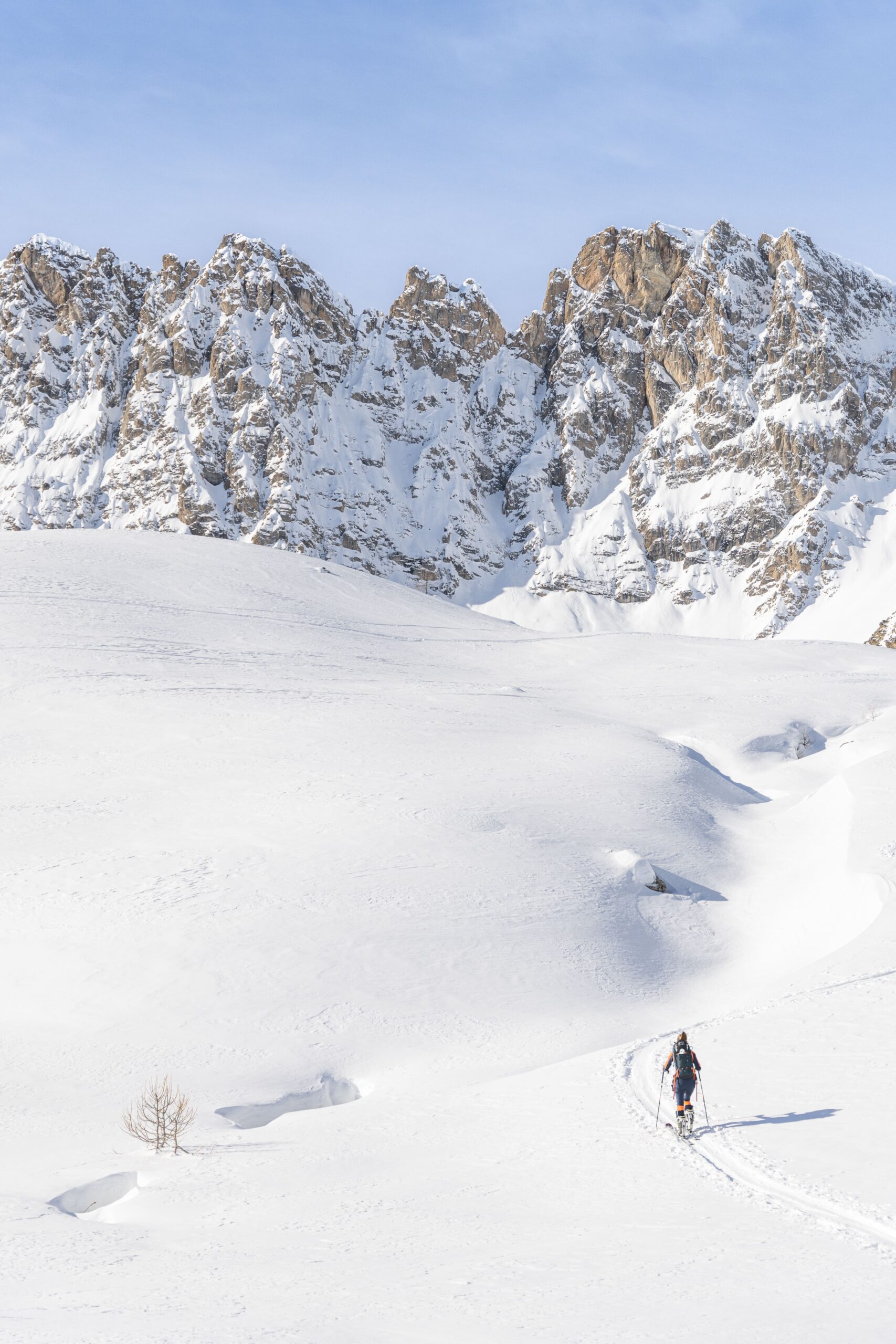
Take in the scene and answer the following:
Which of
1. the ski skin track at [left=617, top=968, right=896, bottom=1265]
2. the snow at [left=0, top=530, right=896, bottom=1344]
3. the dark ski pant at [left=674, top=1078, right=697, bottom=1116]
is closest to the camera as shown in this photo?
the snow at [left=0, top=530, right=896, bottom=1344]

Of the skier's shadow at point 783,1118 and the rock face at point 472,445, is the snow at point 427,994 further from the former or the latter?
the rock face at point 472,445

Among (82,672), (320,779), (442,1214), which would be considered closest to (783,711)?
(320,779)

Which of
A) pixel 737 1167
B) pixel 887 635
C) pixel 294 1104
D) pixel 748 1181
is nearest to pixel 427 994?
pixel 294 1104

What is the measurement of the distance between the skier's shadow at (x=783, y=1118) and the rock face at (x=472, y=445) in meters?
162

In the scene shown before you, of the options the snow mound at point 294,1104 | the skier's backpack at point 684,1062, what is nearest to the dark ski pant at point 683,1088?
the skier's backpack at point 684,1062

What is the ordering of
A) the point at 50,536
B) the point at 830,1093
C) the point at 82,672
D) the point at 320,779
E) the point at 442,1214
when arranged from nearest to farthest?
the point at 442,1214, the point at 830,1093, the point at 320,779, the point at 82,672, the point at 50,536

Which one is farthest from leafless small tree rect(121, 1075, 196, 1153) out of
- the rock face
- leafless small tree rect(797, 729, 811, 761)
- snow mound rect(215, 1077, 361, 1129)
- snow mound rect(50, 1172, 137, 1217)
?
the rock face

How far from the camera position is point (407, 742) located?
→ 4178 centimetres

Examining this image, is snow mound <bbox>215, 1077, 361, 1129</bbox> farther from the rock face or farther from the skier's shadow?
the rock face

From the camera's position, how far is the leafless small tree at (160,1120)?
17.7m

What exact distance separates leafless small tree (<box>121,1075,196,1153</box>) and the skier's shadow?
27.5 feet

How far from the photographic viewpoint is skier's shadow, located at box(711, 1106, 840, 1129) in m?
15.0

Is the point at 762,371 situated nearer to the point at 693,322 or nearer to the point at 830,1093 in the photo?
the point at 693,322

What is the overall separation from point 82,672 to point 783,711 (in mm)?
35337
